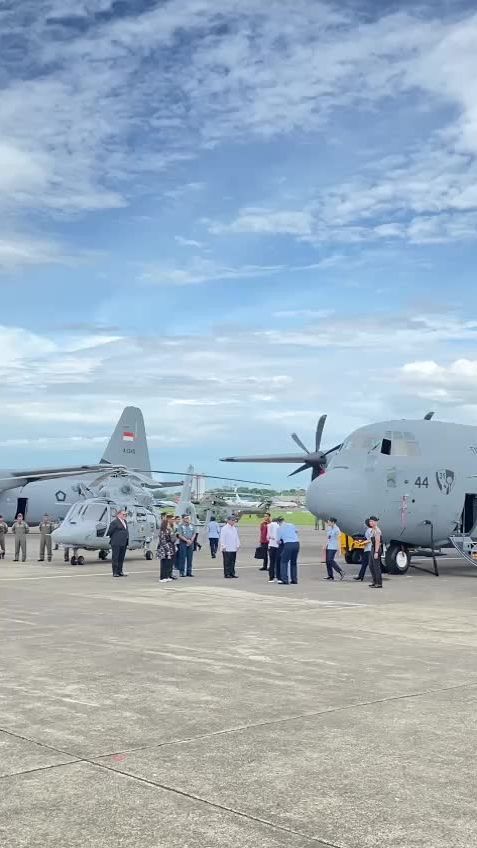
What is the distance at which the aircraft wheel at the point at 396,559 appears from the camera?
22250 mm

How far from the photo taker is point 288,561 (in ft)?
62.7

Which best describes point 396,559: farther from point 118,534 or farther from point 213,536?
point 213,536

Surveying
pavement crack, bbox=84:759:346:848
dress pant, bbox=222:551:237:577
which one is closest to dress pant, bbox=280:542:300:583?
dress pant, bbox=222:551:237:577

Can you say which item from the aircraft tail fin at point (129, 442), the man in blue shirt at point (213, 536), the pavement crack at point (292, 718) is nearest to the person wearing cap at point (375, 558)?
the pavement crack at point (292, 718)

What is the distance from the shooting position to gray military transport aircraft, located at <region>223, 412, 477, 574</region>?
21.0 m

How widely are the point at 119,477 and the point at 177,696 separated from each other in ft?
64.8

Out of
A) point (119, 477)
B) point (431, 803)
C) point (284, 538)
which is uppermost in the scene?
point (119, 477)

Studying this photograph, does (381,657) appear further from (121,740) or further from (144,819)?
(144,819)

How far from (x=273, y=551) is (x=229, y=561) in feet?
4.01

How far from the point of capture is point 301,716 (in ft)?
22.8

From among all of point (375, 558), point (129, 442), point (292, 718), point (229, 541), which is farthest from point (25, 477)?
point (292, 718)

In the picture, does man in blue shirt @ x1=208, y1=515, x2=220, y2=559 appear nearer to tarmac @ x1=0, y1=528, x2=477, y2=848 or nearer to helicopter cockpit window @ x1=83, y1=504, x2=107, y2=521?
helicopter cockpit window @ x1=83, y1=504, x2=107, y2=521

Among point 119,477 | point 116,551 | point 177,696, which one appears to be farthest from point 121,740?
point 119,477

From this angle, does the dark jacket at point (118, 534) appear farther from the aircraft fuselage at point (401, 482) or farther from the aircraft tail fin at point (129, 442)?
the aircraft tail fin at point (129, 442)
